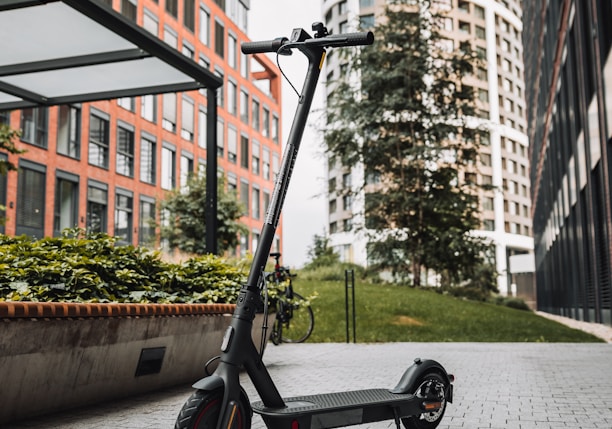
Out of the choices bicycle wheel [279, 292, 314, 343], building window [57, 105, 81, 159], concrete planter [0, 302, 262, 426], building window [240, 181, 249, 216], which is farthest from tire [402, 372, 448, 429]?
building window [240, 181, 249, 216]

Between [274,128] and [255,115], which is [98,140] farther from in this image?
[274,128]

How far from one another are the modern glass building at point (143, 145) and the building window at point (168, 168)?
0.19ft

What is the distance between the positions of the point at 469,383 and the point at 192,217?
25.2m

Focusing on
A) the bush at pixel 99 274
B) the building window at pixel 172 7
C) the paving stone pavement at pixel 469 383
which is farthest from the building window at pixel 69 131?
the bush at pixel 99 274

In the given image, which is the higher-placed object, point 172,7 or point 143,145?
point 172,7

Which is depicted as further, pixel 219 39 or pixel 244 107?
pixel 244 107

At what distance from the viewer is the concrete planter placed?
4.58 m

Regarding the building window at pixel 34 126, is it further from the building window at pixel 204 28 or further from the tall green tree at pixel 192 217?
the building window at pixel 204 28

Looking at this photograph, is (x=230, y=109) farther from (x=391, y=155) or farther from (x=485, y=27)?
(x=485, y=27)

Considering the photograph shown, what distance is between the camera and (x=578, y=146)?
22047 millimetres

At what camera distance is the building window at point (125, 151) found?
35.2m

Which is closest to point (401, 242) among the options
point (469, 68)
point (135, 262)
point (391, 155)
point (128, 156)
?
point (391, 155)

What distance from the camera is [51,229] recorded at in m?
29.8

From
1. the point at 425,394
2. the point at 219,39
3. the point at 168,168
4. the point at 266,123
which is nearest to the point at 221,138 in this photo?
the point at 219,39
